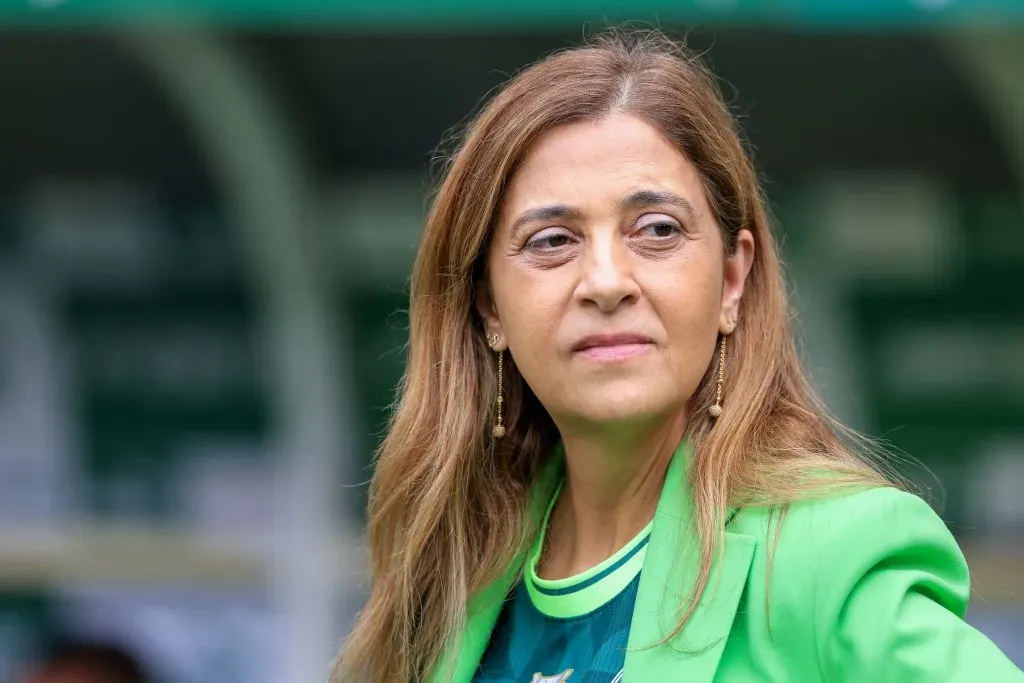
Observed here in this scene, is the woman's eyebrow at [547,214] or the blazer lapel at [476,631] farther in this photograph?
the blazer lapel at [476,631]

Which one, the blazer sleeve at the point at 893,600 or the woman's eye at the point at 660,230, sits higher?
the woman's eye at the point at 660,230

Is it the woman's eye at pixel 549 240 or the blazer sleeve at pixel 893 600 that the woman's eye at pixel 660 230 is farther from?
the blazer sleeve at pixel 893 600

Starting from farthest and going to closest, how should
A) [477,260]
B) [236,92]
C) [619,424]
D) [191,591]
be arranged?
[191,591] → [236,92] → [477,260] → [619,424]

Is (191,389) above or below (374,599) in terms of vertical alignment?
above

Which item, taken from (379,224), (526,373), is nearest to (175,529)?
(379,224)

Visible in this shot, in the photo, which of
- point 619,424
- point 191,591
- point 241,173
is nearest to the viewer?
point 619,424

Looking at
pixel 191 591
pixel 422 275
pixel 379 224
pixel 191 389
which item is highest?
pixel 379 224

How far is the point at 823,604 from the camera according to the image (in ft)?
5.41

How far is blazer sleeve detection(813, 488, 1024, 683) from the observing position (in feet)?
5.03

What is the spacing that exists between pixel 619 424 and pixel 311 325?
15.7ft

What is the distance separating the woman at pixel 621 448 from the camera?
1.69 m

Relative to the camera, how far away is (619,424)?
1968 millimetres

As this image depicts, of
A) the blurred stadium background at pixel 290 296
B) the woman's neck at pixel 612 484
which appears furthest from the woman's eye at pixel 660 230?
the blurred stadium background at pixel 290 296

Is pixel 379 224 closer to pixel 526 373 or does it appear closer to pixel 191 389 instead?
pixel 191 389
